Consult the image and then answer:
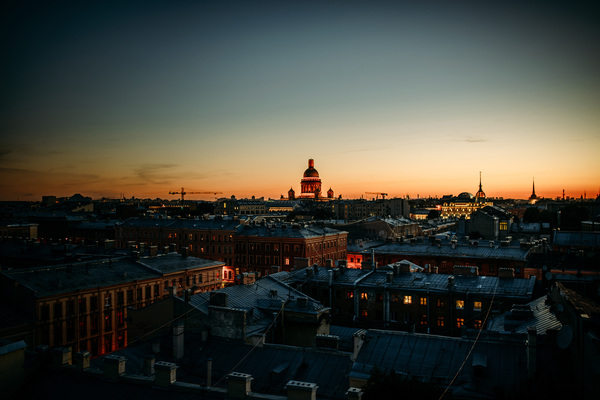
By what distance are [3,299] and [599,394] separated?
36.3 m

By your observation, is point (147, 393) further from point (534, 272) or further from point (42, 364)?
point (534, 272)

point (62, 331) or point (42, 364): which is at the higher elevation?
point (42, 364)

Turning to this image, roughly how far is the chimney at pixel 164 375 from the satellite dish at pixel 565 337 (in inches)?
562

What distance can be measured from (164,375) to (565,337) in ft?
48.4

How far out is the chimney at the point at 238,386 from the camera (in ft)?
49.5

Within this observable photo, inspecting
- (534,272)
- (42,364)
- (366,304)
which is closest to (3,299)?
(42,364)

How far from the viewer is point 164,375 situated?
16.2 meters

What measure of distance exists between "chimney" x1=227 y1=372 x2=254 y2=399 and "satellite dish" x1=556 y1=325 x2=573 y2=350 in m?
11.7

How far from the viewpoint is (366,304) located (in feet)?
125

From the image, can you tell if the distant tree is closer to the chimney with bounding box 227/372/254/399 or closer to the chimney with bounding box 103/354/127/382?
the chimney with bounding box 227/372/254/399

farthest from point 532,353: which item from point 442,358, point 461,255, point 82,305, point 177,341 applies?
point 461,255

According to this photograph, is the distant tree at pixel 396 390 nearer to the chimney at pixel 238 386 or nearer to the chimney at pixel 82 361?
the chimney at pixel 238 386

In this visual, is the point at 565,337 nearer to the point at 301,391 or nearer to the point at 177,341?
the point at 301,391

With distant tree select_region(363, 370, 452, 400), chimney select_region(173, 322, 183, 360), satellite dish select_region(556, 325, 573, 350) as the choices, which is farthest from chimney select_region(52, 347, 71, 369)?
satellite dish select_region(556, 325, 573, 350)
